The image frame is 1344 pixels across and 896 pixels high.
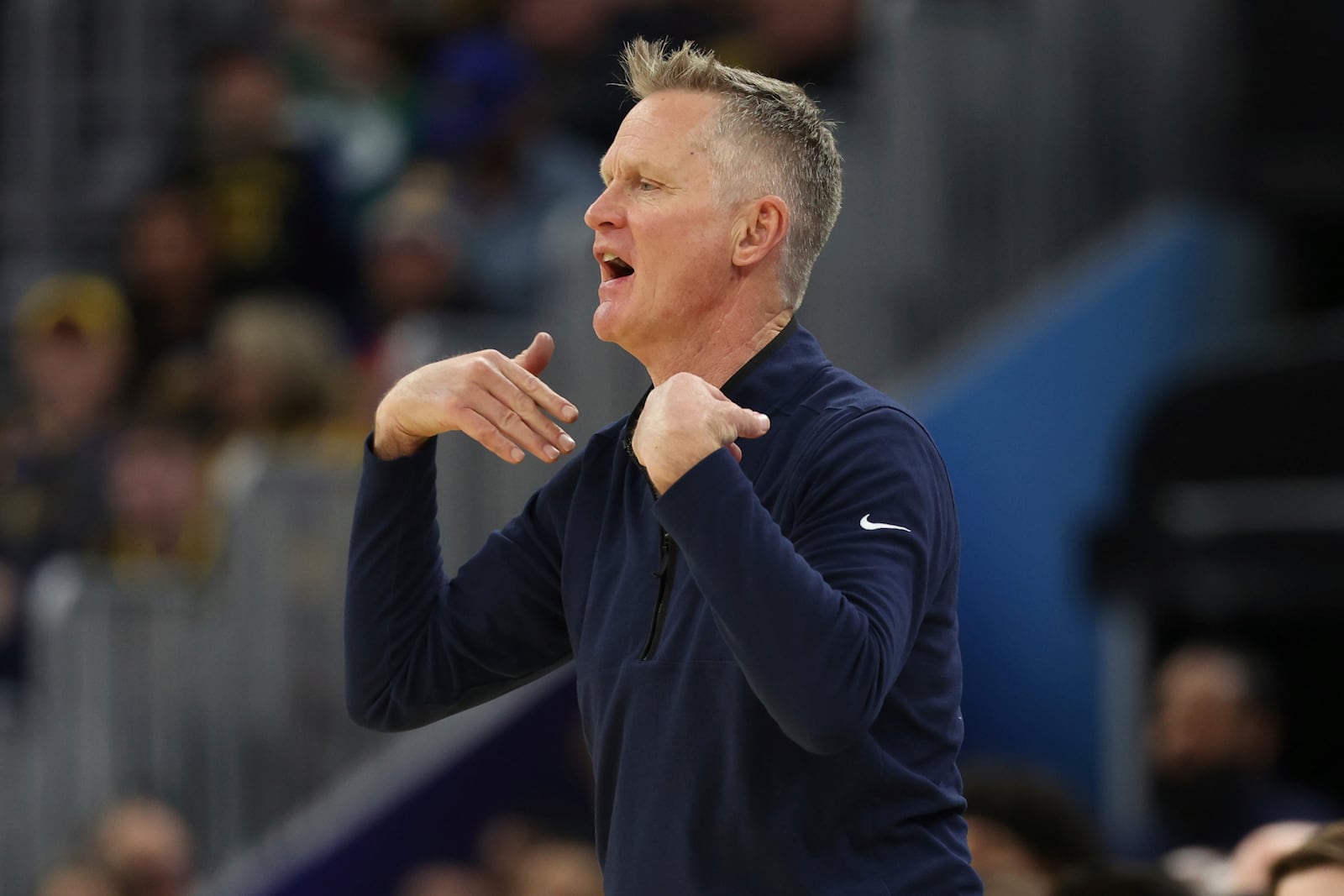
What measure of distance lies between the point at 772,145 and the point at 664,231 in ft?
0.54

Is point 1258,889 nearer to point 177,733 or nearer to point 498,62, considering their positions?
point 177,733

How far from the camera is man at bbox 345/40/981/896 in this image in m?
2.20

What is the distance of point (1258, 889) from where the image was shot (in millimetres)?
4070

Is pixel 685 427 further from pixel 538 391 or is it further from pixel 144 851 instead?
pixel 144 851

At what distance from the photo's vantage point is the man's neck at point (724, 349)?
2559 millimetres

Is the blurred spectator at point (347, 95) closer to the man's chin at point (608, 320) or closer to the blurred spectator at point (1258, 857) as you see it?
the blurred spectator at point (1258, 857)

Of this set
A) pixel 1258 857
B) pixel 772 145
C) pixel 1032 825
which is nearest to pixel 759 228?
pixel 772 145

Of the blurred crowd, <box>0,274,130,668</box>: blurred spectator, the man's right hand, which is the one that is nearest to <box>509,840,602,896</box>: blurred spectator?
the blurred crowd

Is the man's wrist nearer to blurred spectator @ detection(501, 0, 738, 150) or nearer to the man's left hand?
the man's left hand

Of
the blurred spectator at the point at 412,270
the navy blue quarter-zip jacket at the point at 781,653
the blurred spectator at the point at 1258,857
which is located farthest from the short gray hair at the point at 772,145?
the blurred spectator at the point at 412,270

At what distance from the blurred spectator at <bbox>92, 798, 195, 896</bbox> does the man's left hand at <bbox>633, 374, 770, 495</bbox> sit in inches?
171

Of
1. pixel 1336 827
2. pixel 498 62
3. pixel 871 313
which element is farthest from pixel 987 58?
pixel 1336 827

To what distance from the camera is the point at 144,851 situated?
20.5 feet

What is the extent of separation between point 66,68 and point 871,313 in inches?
179
